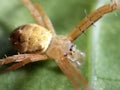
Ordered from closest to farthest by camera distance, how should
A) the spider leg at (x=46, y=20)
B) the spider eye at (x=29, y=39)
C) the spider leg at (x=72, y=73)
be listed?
the spider leg at (x=72, y=73)
the spider eye at (x=29, y=39)
the spider leg at (x=46, y=20)

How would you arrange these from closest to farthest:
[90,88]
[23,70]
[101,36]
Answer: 1. [90,88]
2. [23,70]
3. [101,36]

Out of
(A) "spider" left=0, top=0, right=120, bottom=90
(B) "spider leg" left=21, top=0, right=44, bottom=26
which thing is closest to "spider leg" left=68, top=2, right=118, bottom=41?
(A) "spider" left=0, top=0, right=120, bottom=90

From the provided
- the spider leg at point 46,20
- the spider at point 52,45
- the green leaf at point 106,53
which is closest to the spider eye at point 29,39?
the spider at point 52,45

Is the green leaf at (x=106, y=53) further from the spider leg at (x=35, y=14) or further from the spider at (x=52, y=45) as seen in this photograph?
the spider leg at (x=35, y=14)

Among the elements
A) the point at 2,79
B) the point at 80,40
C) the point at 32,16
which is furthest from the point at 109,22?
the point at 2,79

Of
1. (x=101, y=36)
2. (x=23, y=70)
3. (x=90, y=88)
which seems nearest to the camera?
(x=90, y=88)

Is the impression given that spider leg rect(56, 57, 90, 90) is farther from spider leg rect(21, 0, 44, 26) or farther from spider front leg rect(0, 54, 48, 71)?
spider leg rect(21, 0, 44, 26)

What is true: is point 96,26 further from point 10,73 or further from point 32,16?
point 10,73
